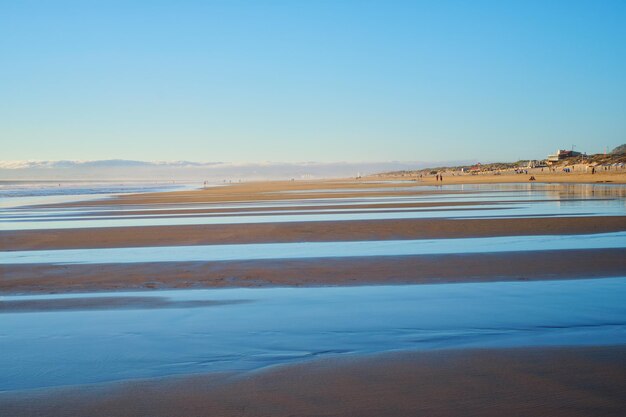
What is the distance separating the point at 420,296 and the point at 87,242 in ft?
34.4

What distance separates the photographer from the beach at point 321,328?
433 cm

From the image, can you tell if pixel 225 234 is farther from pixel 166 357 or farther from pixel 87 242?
pixel 166 357

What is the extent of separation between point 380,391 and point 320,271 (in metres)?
5.77

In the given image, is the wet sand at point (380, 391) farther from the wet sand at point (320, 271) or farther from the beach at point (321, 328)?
the wet sand at point (320, 271)

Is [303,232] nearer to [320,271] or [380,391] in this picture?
[320,271]

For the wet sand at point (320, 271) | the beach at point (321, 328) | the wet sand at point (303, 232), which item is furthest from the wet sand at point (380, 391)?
the wet sand at point (303, 232)

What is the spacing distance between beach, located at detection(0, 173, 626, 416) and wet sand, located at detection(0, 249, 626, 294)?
0.16ft

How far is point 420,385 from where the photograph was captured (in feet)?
14.8

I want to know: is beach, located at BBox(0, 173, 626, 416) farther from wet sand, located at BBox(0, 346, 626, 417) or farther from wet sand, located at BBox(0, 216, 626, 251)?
wet sand, located at BBox(0, 216, 626, 251)

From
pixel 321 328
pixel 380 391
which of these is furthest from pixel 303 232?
pixel 380 391

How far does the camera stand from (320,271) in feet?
33.3

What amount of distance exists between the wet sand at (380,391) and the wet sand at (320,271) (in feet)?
13.4

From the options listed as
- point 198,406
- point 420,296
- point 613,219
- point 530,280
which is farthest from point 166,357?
point 613,219

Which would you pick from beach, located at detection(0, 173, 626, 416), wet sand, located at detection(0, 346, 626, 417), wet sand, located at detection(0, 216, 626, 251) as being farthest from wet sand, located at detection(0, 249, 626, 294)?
wet sand, located at detection(0, 346, 626, 417)
